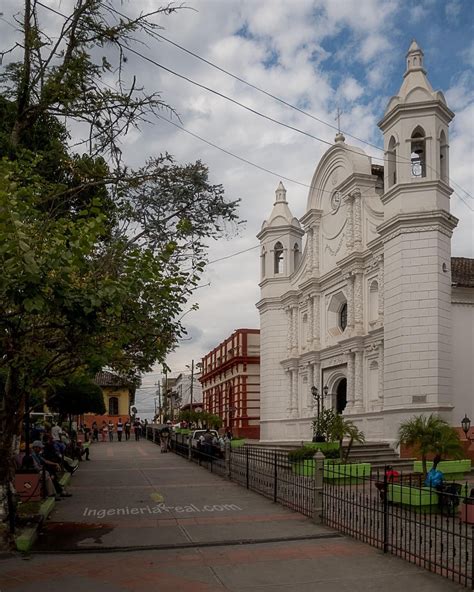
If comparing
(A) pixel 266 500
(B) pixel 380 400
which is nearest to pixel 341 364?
(B) pixel 380 400

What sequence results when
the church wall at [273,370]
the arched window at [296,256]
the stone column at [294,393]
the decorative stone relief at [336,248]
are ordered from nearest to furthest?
the decorative stone relief at [336,248] < the stone column at [294,393] < the church wall at [273,370] < the arched window at [296,256]

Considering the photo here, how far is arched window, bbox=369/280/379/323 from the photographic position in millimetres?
29922

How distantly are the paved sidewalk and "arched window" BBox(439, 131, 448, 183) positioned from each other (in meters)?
15.6

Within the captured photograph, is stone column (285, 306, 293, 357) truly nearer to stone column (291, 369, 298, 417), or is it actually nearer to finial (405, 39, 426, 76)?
stone column (291, 369, 298, 417)

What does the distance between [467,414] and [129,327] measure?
62.0ft

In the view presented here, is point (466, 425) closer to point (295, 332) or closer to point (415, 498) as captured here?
point (415, 498)

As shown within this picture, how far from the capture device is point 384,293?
27.6 m

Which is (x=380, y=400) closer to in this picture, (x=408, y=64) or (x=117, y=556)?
(x=408, y=64)

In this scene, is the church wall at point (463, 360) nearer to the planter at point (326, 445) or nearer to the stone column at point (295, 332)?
the planter at point (326, 445)

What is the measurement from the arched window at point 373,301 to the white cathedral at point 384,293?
1.7 inches

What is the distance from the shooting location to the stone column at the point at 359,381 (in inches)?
1176

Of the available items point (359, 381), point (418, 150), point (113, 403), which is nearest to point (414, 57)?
point (418, 150)

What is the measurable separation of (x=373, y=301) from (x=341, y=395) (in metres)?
5.99

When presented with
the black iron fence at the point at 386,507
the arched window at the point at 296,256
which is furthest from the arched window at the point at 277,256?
the black iron fence at the point at 386,507
